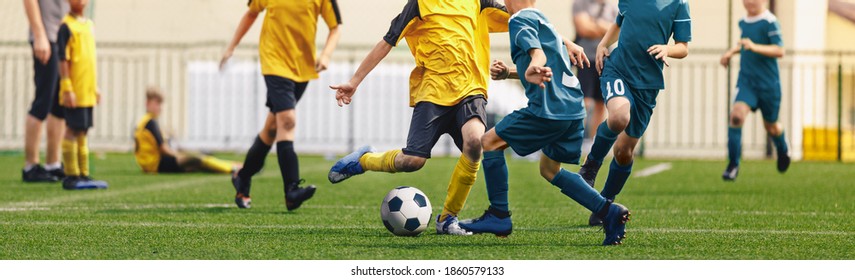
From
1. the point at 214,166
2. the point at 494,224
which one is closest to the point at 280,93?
the point at 494,224

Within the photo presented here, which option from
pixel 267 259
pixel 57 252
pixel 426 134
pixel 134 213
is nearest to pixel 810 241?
pixel 426 134

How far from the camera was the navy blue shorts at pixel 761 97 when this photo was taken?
1032 cm

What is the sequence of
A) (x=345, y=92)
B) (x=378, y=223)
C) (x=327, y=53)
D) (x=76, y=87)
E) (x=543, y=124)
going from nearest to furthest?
(x=543, y=124) → (x=345, y=92) → (x=378, y=223) → (x=327, y=53) → (x=76, y=87)

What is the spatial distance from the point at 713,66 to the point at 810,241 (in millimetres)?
13341

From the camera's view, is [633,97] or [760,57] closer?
[633,97]

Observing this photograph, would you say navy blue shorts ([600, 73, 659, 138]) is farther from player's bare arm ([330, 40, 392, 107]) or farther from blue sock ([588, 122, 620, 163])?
player's bare arm ([330, 40, 392, 107])

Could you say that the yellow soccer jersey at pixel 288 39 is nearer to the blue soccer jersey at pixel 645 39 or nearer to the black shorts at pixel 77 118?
the blue soccer jersey at pixel 645 39

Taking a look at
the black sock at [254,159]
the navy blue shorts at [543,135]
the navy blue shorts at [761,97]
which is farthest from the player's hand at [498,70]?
the navy blue shorts at [761,97]

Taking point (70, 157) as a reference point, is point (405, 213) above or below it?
above

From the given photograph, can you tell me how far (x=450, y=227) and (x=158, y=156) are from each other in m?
6.64

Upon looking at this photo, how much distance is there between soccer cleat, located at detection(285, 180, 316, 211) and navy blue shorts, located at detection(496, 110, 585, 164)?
1930 mm

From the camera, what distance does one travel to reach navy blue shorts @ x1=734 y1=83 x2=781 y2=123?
10320mm

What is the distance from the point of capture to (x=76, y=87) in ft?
30.5

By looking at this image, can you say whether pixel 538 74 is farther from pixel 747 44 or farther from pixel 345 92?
pixel 747 44
